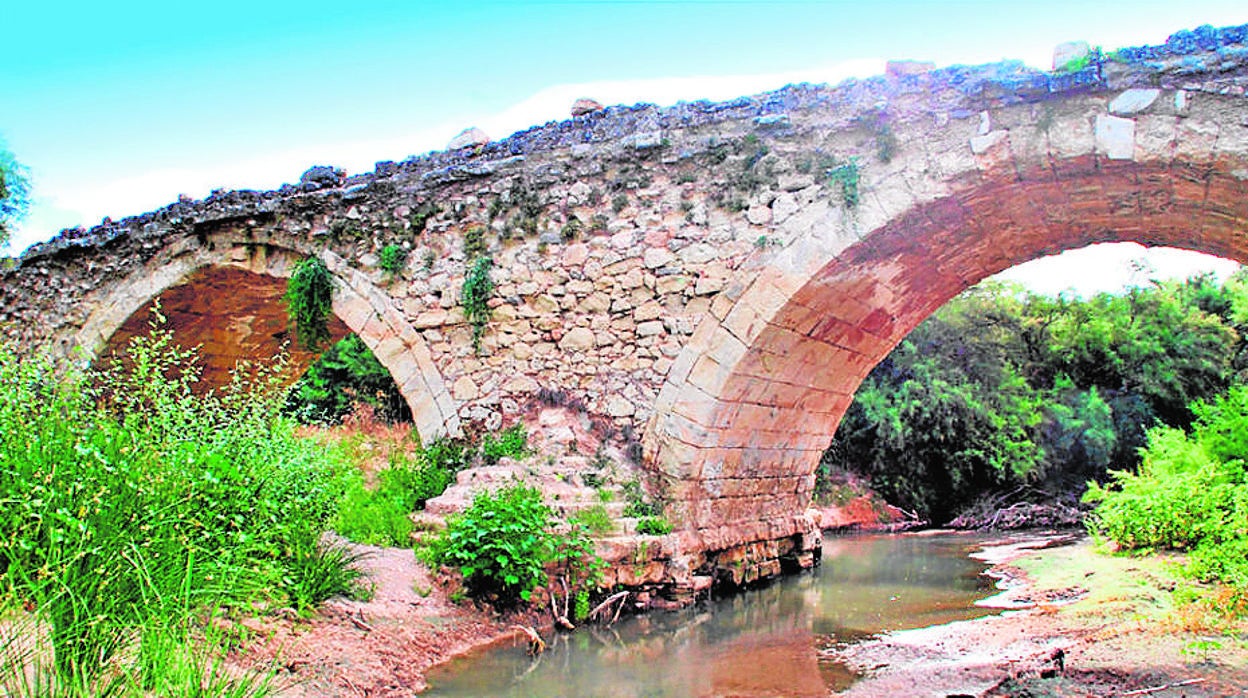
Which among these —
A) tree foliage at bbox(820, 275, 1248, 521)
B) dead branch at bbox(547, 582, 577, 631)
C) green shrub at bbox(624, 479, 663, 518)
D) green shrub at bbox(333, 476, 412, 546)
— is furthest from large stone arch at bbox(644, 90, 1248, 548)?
tree foliage at bbox(820, 275, 1248, 521)

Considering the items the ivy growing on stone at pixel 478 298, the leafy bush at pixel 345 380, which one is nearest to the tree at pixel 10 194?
the leafy bush at pixel 345 380

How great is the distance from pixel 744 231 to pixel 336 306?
389 cm

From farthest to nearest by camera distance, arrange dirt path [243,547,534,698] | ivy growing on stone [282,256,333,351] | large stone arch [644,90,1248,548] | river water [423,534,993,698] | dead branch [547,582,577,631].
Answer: ivy growing on stone [282,256,333,351], large stone arch [644,90,1248,548], dead branch [547,582,577,631], river water [423,534,993,698], dirt path [243,547,534,698]

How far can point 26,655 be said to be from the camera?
244 cm

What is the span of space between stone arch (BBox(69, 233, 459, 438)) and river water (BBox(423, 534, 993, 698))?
9.27 ft

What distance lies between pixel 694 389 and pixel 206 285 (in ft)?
18.7

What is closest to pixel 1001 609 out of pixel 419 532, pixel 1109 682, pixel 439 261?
pixel 1109 682

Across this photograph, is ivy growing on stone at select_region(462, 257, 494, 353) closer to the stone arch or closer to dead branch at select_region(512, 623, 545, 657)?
the stone arch

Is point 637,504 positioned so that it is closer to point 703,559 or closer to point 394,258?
point 703,559

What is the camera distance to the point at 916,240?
6609 mm

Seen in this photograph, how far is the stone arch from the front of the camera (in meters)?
7.70

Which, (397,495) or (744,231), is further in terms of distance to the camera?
(397,495)

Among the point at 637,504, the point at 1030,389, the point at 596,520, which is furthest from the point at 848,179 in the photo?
the point at 1030,389

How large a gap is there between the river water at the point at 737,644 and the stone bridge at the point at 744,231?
0.79 m
